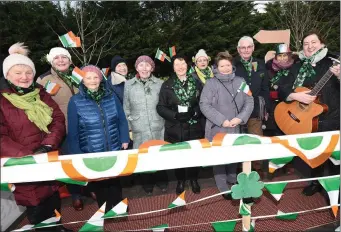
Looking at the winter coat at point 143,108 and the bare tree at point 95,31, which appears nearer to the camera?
the winter coat at point 143,108

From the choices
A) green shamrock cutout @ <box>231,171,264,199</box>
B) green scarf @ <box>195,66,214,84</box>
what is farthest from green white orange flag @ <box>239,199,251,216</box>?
green scarf @ <box>195,66,214,84</box>

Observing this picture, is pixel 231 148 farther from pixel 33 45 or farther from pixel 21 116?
pixel 33 45

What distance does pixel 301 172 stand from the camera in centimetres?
430

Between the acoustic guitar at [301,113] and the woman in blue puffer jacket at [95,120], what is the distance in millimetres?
2016

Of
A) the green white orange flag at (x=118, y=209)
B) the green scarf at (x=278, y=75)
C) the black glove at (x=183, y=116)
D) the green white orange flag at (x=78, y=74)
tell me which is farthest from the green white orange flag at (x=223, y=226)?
the green scarf at (x=278, y=75)

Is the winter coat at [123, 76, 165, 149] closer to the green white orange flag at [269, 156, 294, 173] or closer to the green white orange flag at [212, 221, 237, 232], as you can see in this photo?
the green white orange flag at [212, 221, 237, 232]

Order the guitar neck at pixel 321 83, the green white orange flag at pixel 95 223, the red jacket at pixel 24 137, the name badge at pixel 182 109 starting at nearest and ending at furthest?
1. the green white orange flag at pixel 95 223
2. the red jacket at pixel 24 137
3. the guitar neck at pixel 321 83
4. the name badge at pixel 182 109

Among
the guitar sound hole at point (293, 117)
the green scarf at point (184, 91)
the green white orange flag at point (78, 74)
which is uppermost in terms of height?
the green white orange flag at point (78, 74)

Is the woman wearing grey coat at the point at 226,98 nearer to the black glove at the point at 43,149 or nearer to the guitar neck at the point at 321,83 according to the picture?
the guitar neck at the point at 321,83

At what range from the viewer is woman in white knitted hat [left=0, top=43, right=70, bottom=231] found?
8.24ft

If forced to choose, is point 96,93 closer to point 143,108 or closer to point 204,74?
point 143,108

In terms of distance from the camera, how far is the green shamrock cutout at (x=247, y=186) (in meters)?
2.29

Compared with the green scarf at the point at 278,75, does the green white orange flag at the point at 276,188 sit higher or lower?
lower

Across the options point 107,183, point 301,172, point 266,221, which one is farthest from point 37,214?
point 301,172
